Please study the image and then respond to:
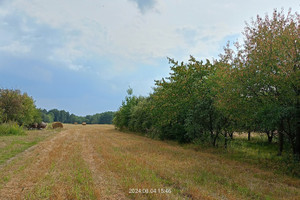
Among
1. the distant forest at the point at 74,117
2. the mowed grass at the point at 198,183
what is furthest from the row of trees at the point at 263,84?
the distant forest at the point at 74,117

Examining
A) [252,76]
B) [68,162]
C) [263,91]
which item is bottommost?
[68,162]

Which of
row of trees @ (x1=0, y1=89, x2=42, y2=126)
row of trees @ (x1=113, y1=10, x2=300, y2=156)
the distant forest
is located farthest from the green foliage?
the distant forest

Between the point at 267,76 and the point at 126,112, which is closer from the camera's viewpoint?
the point at 267,76

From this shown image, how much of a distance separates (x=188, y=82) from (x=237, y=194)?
1115cm

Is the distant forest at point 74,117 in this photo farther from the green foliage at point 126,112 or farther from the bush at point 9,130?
the bush at point 9,130

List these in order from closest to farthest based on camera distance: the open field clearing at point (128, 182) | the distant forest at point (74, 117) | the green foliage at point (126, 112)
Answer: the open field clearing at point (128, 182)
the green foliage at point (126, 112)
the distant forest at point (74, 117)

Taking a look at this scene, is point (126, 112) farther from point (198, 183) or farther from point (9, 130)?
point (198, 183)

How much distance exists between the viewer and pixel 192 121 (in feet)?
53.8

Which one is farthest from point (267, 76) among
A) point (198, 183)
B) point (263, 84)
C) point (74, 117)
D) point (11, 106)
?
point (74, 117)

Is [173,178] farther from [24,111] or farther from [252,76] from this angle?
[24,111]

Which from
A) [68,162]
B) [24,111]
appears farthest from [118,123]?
[68,162]

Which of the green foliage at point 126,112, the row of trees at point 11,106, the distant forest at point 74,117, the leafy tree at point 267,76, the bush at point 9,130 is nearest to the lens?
the leafy tree at point 267,76

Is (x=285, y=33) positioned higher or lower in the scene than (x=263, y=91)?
higher

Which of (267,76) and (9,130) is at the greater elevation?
(267,76)
